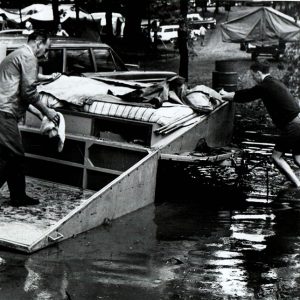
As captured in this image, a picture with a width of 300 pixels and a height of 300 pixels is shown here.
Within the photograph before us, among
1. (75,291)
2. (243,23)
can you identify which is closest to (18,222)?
(75,291)

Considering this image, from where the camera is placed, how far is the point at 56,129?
8391mm

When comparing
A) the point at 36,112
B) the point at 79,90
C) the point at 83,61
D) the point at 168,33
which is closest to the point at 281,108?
the point at 79,90

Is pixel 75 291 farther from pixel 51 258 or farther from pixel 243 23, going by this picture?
pixel 243 23

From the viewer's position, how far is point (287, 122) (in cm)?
917

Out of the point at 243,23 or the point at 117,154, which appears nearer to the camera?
the point at 117,154

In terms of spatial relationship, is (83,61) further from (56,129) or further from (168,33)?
(168,33)

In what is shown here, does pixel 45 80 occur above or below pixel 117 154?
above

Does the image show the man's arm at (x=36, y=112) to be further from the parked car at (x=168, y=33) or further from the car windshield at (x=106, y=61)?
the parked car at (x=168, y=33)

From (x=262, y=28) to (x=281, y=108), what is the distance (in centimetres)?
2218

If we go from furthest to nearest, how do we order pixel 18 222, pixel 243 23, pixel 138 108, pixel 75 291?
pixel 243 23 < pixel 138 108 < pixel 18 222 < pixel 75 291

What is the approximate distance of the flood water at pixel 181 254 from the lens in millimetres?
5707

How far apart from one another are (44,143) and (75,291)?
3.73 m

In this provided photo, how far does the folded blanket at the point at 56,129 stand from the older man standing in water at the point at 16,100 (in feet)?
1.81

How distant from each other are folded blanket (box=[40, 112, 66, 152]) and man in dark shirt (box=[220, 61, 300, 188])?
2.60 meters
